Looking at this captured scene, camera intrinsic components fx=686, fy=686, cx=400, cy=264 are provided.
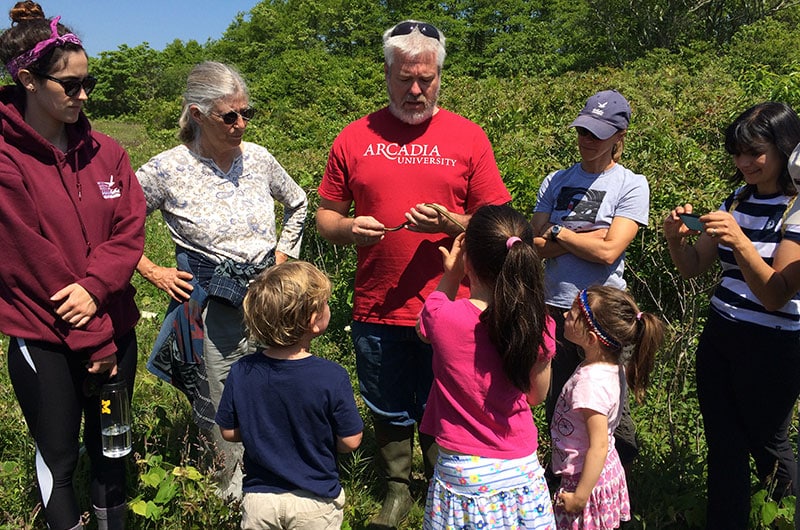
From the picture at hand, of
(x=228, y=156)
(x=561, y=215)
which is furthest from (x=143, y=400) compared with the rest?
(x=561, y=215)

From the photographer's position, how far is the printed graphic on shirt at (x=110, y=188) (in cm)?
273

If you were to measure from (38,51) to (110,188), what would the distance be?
56 cm

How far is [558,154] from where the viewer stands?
782 centimetres

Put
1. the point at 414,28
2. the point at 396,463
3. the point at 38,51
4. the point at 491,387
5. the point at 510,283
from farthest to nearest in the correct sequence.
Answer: the point at 396,463, the point at 414,28, the point at 38,51, the point at 491,387, the point at 510,283

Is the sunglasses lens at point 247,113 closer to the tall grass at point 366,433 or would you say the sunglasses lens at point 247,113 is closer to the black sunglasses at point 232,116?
the black sunglasses at point 232,116

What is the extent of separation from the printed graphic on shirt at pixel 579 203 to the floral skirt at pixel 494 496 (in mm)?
1263

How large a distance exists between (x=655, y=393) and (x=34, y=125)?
3.67 m

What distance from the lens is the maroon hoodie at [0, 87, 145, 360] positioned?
8.14 feet

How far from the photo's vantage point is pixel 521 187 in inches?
222

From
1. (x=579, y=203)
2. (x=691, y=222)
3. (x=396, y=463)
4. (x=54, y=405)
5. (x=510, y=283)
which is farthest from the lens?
(x=396, y=463)

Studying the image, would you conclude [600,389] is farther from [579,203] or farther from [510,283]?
[579,203]

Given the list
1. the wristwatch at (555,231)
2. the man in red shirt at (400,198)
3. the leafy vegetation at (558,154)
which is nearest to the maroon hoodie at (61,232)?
the leafy vegetation at (558,154)

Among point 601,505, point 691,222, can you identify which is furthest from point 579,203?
point 601,505

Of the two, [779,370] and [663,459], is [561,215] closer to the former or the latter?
[779,370]
